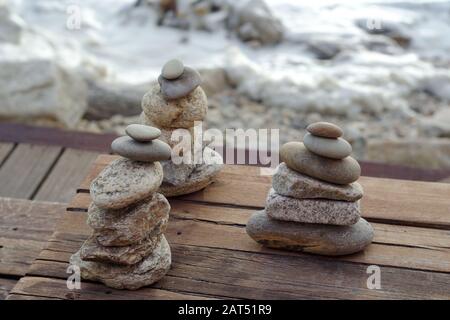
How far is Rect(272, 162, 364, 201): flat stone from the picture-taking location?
2.08 metres

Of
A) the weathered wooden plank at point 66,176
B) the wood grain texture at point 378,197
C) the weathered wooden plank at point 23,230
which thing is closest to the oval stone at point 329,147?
the wood grain texture at point 378,197

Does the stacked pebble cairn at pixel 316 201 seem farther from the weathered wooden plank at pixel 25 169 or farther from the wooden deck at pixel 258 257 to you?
the weathered wooden plank at pixel 25 169

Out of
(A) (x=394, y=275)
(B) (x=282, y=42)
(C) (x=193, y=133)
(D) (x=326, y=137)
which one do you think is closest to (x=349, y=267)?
(A) (x=394, y=275)

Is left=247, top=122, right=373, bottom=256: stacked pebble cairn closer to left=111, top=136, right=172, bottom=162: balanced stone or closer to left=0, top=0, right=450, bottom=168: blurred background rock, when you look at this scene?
left=111, top=136, right=172, bottom=162: balanced stone

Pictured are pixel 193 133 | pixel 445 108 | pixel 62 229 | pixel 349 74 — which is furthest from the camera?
pixel 349 74

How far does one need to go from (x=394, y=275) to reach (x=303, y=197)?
382 mm

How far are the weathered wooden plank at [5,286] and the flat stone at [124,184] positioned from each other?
0.73m

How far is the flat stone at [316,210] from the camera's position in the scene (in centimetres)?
211

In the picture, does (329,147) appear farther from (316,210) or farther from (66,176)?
(66,176)

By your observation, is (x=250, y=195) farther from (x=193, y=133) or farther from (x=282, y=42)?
(x=282, y=42)

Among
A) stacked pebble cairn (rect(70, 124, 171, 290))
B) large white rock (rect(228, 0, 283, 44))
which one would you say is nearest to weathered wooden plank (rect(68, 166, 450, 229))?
stacked pebble cairn (rect(70, 124, 171, 290))

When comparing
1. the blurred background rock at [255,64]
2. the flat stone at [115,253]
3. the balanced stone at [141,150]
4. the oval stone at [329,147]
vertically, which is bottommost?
the blurred background rock at [255,64]

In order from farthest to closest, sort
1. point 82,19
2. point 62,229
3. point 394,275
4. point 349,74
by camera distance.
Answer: point 82,19 < point 349,74 < point 62,229 < point 394,275

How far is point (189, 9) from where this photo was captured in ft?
23.9
